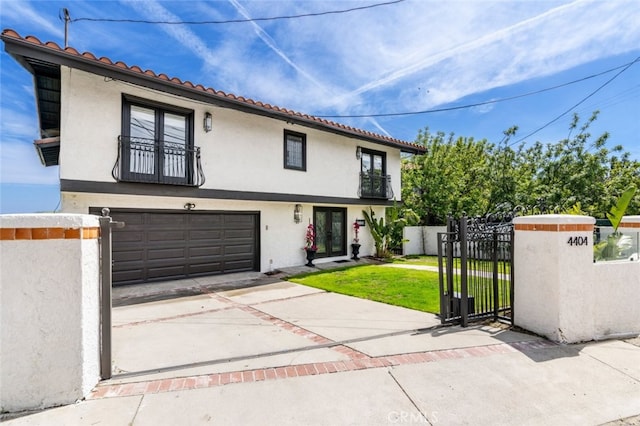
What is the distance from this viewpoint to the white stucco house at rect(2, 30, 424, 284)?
809cm

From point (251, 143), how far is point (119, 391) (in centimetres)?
924

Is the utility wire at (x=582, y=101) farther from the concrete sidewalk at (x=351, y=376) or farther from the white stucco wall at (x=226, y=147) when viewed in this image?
the concrete sidewalk at (x=351, y=376)

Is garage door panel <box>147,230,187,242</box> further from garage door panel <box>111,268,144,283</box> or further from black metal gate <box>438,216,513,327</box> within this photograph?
black metal gate <box>438,216,513,327</box>

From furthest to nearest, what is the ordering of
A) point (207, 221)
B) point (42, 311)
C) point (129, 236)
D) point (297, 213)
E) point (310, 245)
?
1. point (310, 245)
2. point (297, 213)
3. point (207, 221)
4. point (129, 236)
5. point (42, 311)

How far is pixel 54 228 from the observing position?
3.06 meters

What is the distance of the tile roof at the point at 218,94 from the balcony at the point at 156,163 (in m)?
1.85

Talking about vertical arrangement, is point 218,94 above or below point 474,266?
above

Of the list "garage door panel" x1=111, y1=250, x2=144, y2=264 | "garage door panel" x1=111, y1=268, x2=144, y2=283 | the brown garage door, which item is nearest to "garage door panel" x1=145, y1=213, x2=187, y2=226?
the brown garage door

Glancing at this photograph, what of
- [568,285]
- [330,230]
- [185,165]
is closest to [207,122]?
[185,165]

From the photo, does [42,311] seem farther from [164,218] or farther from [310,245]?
[310,245]

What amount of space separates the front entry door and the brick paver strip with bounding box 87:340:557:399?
9.84m

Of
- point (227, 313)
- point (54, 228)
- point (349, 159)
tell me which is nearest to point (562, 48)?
point (349, 159)

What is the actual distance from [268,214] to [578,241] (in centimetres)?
969

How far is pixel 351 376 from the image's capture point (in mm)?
3646
